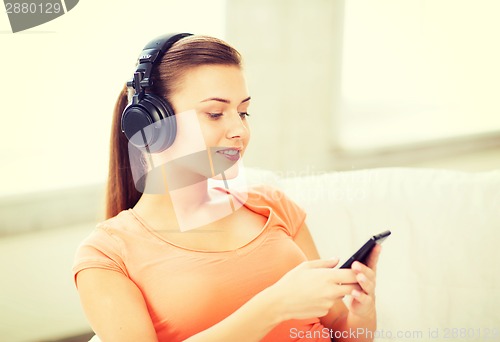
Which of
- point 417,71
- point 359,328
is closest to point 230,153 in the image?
point 359,328

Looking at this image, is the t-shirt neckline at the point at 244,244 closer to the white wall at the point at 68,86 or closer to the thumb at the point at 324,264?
the thumb at the point at 324,264

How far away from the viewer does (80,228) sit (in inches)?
54.0

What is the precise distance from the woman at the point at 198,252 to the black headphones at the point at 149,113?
0.01 meters

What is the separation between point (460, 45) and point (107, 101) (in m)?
1.49

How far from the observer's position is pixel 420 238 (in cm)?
127

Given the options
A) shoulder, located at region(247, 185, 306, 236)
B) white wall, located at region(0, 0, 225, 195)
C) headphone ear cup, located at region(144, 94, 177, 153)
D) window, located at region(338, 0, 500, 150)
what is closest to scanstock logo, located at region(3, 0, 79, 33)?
white wall, located at region(0, 0, 225, 195)

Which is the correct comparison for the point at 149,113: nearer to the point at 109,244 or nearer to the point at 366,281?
the point at 109,244

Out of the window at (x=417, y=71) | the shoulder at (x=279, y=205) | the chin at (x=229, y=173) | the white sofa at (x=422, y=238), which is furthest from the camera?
the window at (x=417, y=71)

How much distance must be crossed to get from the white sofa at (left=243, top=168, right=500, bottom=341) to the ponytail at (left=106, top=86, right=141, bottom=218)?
1.43 feet

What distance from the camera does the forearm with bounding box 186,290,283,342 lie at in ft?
2.66

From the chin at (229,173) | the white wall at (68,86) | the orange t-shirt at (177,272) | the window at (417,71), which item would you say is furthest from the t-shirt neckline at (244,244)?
the window at (417,71)

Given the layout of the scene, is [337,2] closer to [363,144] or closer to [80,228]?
[363,144]

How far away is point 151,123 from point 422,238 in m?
0.70

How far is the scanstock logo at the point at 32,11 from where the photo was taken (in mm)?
1123
